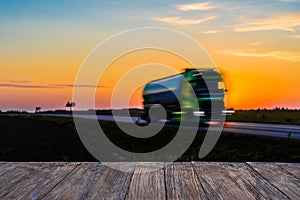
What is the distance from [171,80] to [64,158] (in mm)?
16945

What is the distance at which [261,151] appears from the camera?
45.8ft

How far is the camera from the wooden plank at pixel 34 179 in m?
2.76

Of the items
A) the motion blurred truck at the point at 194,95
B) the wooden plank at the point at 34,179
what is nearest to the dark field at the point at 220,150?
the motion blurred truck at the point at 194,95

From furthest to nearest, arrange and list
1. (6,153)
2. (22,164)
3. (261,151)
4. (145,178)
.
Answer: (6,153) → (261,151) → (22,164) → (145,178)

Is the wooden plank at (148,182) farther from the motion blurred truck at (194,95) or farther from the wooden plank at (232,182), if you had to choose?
the motion blurred truck at (194,95)

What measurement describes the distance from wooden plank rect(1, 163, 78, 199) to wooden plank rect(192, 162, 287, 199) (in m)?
1.31

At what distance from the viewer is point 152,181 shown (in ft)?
10.2

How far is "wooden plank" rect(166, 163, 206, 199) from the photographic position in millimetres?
2713

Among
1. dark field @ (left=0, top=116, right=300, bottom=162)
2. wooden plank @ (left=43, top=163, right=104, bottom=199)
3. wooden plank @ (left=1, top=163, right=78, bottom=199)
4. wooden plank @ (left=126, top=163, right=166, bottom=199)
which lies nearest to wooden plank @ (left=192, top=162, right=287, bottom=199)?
wooden plank @ (left=126, top=163, right=166, bottom=199)

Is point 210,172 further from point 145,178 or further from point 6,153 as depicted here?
point 6,153

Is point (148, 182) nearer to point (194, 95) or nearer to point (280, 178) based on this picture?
point (280, 178)

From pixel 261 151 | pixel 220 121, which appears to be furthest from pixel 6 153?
pixel 220 121

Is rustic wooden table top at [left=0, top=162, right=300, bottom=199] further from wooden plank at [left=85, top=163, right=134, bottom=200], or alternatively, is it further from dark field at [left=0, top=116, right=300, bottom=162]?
dark field at [left=0, top=116, right=300, bottom=162]

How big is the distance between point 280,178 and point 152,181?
120cm
